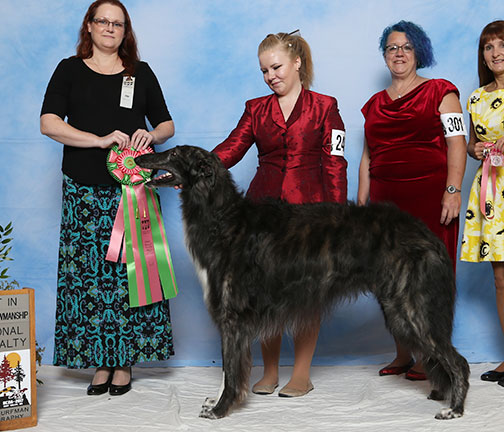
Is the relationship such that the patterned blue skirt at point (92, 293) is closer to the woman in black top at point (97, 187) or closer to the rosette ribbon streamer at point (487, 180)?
the woman in black top at point (97, 187)

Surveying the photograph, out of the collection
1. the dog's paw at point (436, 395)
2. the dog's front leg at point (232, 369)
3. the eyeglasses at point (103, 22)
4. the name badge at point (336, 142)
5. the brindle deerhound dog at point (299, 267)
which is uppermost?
the eyeglasses at point (103, 22)

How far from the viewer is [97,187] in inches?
141

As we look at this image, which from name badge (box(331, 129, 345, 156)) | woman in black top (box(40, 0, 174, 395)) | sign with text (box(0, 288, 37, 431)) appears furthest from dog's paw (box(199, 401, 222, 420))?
name badge (box(331, 129, 345, 156))

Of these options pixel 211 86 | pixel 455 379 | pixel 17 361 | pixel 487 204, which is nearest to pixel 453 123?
pixel 487 204

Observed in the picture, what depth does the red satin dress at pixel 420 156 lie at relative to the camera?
12.3ft

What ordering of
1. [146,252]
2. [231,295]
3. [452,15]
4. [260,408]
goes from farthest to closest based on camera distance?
[452,15] → [146,252] → [260,408] → [231,295]

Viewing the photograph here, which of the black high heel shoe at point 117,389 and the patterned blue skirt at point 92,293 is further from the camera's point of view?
the black high heel shoe at point 117,389

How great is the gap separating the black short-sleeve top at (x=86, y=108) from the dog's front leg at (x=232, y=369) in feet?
4.07

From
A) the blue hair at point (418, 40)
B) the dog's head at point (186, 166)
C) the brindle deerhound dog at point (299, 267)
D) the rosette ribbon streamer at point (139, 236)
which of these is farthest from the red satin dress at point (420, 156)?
the rosette ribbon streamer at point (139, 236)

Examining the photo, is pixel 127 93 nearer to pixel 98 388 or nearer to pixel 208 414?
pixel 98 388

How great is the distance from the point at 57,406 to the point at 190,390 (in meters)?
0.86

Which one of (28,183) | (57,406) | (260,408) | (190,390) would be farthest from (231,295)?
(28,183)

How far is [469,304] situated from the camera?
4734mm

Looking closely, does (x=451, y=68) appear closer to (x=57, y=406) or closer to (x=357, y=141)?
(x=357, y=141)
